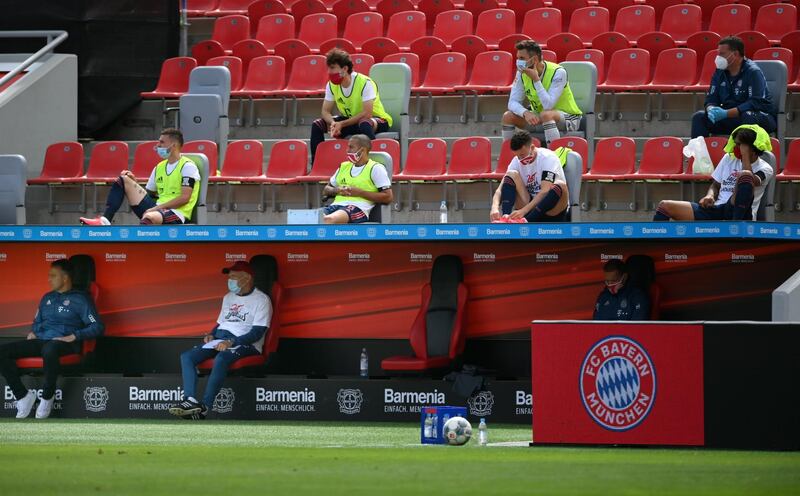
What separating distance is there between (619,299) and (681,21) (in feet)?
22.6

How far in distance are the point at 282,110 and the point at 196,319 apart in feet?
14.1

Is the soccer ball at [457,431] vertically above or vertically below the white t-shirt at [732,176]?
below

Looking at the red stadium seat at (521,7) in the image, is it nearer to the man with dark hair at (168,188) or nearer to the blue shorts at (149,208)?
the man with dark hair at (168,188)

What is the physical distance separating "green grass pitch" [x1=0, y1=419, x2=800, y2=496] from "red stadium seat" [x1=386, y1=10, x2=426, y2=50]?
9.16 meters

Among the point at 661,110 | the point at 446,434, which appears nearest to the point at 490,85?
the point at 661,110

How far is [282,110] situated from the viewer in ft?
62.1

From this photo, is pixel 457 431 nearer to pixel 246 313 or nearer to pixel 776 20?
pixel 246 313

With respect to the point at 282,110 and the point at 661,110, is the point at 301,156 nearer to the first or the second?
the point at 282,110

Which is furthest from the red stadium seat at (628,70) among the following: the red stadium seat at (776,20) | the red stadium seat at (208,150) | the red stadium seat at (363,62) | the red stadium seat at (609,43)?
the red stadium seat at (208,150)

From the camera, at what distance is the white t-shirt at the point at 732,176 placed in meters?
13.5

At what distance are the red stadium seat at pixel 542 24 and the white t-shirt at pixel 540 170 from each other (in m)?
5.96

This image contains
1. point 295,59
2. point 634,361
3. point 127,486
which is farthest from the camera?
point 295,59

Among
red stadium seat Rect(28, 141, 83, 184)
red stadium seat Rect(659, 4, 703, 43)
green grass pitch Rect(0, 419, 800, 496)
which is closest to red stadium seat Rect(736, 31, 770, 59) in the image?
red stadium seat Rect(659, 4, 703, 43)

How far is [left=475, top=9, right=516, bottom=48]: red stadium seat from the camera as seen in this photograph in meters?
19.7
